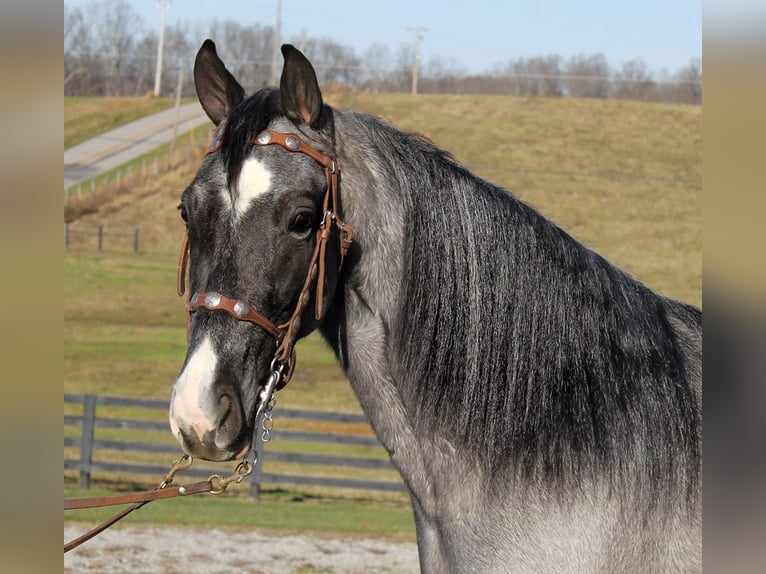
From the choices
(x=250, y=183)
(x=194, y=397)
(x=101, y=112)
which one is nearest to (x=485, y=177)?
(x=250, y=183)

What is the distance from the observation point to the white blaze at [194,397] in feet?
7.71

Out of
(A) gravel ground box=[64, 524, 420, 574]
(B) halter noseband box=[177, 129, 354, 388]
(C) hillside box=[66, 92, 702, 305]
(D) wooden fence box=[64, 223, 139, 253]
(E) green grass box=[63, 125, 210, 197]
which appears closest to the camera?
(B) halter noseband box=[177, 129, 354, 388]

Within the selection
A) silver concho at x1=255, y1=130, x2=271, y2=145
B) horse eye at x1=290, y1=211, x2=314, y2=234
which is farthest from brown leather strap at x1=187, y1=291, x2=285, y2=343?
silver concho at x1=255, y1=130, x2=271, y2=145

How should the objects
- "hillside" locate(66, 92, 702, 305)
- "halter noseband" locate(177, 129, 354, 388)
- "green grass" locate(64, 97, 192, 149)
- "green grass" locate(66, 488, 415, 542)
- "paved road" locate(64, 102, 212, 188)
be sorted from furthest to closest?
"green grass" locate(64, 97, 192, 149)
"paved road" locate(64, 102, 212, 188)
"hillside" locate(66, 92, 702, 305)
"green grass" locate(66, 488, 415, 542)
"halter noseband" locate(177, 129, 354, 388)

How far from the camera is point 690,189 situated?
42.1m

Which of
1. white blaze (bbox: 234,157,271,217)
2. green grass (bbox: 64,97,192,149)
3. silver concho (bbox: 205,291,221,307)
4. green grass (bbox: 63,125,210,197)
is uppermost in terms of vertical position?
green grass (bbox: 64,97,192,149)

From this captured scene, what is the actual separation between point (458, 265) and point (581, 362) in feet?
1.54

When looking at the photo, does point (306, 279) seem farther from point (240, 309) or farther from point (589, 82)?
point (589, 82)

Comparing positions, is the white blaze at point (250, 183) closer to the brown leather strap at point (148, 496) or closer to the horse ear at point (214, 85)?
the horse ear at point (214, 85)

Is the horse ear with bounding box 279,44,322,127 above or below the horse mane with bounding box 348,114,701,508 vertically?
above

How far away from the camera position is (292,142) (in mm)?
2639

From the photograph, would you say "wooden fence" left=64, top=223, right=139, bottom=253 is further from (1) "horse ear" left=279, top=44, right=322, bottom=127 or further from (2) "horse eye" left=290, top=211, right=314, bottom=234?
(2) "horse eye" left=290, top=211, right=314, bottom=234

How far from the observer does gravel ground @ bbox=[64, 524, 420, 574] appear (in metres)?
9.38

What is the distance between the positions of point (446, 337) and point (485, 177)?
41.5 ft
